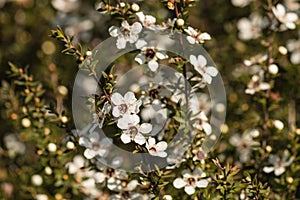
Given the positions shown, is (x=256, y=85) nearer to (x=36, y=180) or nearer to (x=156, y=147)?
(x=156, y=147)

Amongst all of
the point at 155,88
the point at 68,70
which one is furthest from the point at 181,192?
the point at 68,70

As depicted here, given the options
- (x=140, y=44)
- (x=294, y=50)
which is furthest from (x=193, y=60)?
(x=294, y=50)

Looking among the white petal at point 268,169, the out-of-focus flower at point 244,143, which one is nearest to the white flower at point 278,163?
the white petal at point 268,169

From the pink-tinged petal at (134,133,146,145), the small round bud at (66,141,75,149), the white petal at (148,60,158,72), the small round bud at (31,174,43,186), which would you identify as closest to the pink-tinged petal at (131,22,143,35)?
the white petal at (148,60,158,72)

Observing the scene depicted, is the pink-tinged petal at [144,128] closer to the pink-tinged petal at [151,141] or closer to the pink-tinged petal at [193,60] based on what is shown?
the pink-tinged petal at [151,141]

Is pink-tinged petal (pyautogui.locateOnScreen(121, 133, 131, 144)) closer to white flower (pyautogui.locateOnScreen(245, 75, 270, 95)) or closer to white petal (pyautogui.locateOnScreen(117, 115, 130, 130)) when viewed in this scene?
white petal (pyautogui.locateOnScreen(117, 115, 130, 130))

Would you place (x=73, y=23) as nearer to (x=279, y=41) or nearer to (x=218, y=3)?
(x=218, y=3)
